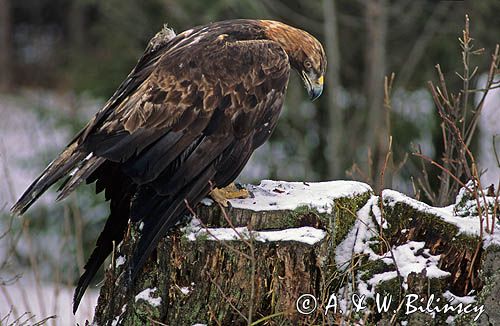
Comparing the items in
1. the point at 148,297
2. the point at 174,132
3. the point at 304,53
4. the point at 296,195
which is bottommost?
the point at 148,297

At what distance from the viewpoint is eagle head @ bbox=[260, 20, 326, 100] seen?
516cm

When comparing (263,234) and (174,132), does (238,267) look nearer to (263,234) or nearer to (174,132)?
(263,234)

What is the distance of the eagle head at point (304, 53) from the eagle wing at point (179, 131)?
0.27m

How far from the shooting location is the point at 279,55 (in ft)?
15.9

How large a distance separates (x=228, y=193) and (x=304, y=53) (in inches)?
44.5

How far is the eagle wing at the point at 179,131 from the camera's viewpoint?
423 centimetres

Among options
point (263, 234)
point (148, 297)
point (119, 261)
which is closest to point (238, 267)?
point (263, 234)

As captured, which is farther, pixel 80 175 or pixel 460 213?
pixel 460 213

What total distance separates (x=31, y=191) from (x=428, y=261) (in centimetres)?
187

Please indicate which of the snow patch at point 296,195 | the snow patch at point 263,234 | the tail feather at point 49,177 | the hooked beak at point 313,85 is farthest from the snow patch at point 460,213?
the tail feather at point 49,177

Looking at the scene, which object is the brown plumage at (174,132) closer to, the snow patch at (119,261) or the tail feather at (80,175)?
the tail feather at (80,175)

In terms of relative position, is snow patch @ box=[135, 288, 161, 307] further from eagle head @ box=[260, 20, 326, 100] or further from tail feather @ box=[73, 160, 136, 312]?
eagle head @ box=[260, 20, 326, 100]

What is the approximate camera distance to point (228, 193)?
14.7 ft

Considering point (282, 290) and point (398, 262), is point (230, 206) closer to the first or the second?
point (282, 290)
